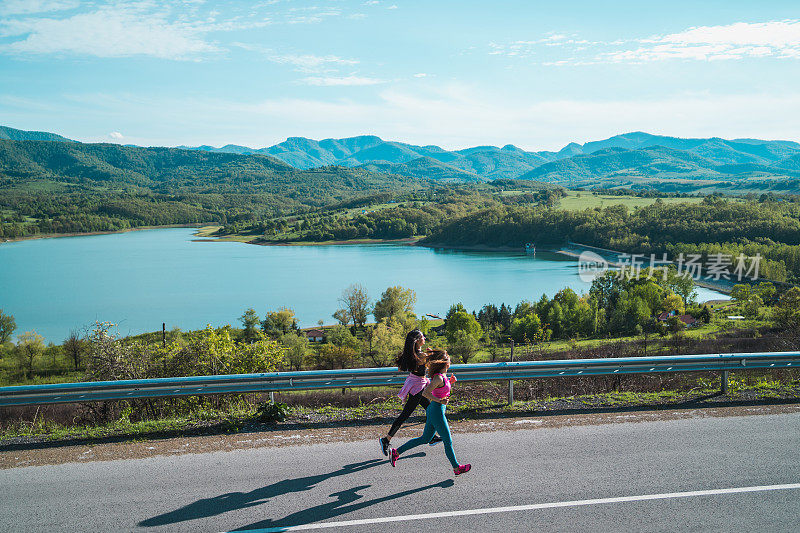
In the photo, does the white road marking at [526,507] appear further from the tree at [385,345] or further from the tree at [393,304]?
the tree at [393,304]

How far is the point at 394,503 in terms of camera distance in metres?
4.88

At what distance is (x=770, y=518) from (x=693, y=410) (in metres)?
2.98

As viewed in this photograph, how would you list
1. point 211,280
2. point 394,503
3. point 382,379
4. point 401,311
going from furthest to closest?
point 211,280
point 401,311
point 382,379
point 394,503

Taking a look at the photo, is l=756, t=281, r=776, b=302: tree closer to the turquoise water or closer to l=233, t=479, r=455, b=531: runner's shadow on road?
the turquoise water

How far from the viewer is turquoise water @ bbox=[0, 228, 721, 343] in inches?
2502

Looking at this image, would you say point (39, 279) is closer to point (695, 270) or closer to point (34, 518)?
point (34, 518)

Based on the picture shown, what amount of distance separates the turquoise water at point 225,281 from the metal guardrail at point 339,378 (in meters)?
49.2

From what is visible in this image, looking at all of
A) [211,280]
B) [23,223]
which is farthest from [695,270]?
[23,223]

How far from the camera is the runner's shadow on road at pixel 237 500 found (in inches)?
185

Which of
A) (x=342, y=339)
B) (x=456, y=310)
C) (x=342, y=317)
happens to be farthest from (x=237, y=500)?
(x=342, y=317)

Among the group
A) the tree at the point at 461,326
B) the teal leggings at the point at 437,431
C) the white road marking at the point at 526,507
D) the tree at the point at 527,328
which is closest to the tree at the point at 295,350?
the tree at the point at 461,326

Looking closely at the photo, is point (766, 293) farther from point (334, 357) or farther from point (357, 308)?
point (334, 357)

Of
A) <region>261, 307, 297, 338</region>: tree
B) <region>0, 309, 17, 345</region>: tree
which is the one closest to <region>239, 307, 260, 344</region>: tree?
<region>261, 307, 297, 338</region>: tree

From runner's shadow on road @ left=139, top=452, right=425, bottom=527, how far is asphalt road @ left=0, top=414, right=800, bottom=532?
0.06 feet
